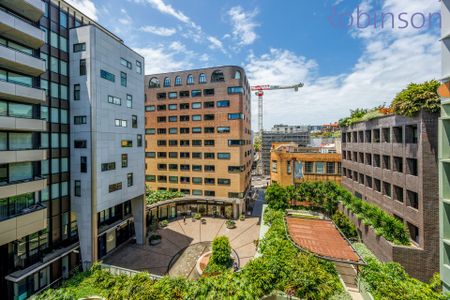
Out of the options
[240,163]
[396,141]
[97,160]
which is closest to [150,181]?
[240,163]

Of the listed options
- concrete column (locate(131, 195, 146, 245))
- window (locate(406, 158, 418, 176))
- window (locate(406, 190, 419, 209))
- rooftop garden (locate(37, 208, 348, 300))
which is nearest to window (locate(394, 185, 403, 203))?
window (locate(406, 190, 419, 209))

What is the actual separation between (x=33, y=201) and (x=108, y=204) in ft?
20.1

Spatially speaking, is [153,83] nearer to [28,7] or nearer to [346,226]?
[28,7]

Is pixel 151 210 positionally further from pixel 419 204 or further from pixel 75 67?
pixel 419 204

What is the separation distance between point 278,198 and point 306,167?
1212 centimetres

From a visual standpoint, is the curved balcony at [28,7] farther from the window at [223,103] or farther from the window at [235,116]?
the window at [235,116]

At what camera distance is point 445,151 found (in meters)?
11.3

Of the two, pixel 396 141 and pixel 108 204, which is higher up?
pixel 396 141

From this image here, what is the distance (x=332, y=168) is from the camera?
1473 inches

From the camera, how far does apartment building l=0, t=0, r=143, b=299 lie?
49.8 ft

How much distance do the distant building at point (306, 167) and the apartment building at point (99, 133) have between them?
87.0 ft

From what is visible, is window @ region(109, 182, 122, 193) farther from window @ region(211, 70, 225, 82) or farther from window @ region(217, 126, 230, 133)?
window @ region(211, 70, 225, 82)

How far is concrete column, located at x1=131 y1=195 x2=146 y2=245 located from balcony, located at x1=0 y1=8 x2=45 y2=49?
19603 millimetres

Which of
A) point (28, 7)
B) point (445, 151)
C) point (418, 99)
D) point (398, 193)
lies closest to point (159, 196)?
point (28, 7)
